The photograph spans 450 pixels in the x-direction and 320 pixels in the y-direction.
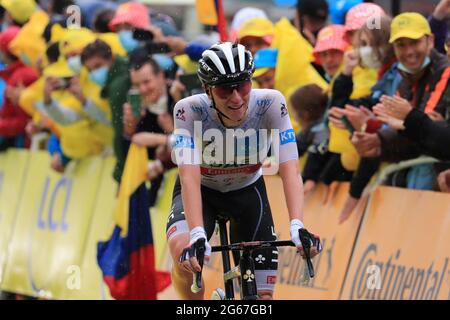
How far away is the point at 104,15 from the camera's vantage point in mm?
13648

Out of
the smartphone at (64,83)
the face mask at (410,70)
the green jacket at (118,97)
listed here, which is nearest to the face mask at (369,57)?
the face mask at (410,70)

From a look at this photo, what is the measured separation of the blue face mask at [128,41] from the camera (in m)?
12.5

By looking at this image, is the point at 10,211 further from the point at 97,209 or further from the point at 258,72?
the point at 258,72

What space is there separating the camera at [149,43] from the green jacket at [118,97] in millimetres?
260

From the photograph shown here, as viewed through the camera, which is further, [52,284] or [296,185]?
[52,284]

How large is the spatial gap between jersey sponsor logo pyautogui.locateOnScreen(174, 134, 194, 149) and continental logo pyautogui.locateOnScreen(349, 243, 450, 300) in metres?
2.54

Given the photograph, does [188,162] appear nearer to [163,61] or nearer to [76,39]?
[163,61]

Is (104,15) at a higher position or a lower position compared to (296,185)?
higher

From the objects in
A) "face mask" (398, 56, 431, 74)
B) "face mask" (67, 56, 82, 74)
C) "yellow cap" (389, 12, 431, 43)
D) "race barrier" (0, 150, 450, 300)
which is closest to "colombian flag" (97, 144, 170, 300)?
"race barrier" (0, 150, 450, 300)

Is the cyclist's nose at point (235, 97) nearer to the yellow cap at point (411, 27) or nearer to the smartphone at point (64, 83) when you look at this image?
the yellow cap at point (411, 27)

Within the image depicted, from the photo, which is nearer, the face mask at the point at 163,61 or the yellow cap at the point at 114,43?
the face mask at the point at 163,61

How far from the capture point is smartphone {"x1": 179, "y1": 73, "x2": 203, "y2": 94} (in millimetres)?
11430
